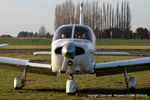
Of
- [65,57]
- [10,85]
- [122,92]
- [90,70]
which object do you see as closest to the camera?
[65,57]

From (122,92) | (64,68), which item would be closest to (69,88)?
(64,68)

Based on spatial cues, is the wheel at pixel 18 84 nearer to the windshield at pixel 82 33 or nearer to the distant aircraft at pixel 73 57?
the distant aircraft at pixel 73 57

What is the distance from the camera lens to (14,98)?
736cm

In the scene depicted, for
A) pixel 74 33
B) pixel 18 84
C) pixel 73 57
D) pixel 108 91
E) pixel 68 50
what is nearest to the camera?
pixel 68 50

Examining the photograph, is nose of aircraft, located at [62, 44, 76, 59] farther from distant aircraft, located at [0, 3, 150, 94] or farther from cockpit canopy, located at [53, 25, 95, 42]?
cockpit canopy, located at [53, 25, 95, 42]

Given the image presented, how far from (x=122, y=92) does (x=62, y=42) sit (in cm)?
263

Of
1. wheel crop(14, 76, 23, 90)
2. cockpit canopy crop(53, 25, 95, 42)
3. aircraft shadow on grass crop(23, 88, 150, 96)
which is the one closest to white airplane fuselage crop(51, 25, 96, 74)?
cockpit canopy crop(53, 25, 95, 42)

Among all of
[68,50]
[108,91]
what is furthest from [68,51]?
[108,91]

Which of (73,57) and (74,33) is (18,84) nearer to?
(74,33)

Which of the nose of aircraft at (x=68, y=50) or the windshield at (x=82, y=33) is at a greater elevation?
the windshield at (x=82, y=33)

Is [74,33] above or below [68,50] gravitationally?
above

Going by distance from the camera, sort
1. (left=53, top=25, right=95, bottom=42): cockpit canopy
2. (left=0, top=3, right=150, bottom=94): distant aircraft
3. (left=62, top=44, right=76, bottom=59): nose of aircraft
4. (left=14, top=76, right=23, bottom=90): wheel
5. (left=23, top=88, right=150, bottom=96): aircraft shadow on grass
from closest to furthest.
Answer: (left=62, top=44, right=76, bottom=59): nose of aircraft → (left=0, top=3, right=150, bottom=94): distant aircraft → (left=53, top=25, right=95, bottom=42): cockpit canopy → (left=23, top=88, right=150, bottom=96): aircraft shadow on grass → (left=14, top=76, right=23, bottom=90): wheel

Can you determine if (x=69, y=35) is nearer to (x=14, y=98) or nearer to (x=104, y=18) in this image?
(x=14, y=98)

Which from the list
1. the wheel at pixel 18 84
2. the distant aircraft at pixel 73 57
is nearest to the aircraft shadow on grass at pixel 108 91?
the distant aircraft at pixel 73 57
